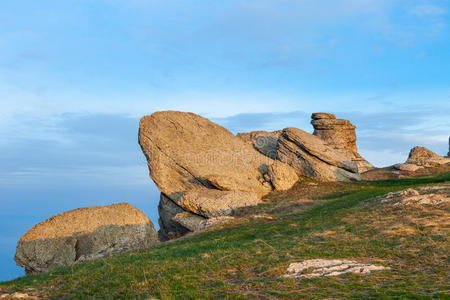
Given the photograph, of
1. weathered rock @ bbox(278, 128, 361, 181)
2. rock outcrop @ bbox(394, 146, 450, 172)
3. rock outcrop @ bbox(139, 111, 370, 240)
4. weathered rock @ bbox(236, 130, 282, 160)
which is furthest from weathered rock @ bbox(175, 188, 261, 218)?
rock outcrop @ bbox(394, 146, 450, 172)

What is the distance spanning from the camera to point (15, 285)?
1512cm

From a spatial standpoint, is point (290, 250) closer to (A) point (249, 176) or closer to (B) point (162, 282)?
(B) point (162, 282)

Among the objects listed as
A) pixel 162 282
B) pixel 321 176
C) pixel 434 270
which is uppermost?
pixel 321 176

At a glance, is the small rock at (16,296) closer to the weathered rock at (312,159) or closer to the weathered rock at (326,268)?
the weathered rock at (326,268)

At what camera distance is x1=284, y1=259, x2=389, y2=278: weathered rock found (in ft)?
40.2

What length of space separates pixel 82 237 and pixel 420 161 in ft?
144

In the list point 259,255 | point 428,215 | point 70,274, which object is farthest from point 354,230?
point 70,274

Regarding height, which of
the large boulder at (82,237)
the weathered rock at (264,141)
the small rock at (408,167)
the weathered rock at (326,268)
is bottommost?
the weathered rock at (326,268)

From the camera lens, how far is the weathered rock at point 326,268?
12.2 metres

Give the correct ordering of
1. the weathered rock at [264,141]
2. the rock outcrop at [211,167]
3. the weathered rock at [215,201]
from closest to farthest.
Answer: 1. the weathered rock at [215,201]
2. the rock outcrop at [211,167]
3. the weathered rock at [264,141]

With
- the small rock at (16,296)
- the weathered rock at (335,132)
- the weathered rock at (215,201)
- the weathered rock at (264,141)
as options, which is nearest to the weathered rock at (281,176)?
the weathered rock at (215,201)

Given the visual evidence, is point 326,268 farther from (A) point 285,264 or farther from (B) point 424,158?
(B) point 424,158

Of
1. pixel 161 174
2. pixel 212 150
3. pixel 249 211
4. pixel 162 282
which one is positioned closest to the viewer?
pixel 162 282

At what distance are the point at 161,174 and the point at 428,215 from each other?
24.1 meters
